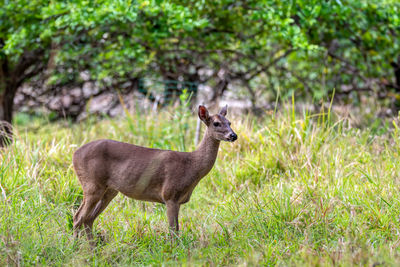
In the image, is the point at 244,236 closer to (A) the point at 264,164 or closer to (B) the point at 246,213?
(B) the point at 246,213

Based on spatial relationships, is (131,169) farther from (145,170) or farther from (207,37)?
(207,37)

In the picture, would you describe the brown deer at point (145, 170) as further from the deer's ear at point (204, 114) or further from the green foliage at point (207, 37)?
the green foliage at point (207, 37)

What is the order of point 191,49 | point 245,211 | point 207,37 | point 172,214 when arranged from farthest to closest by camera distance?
1. point 191,49
2. point 207,37
3. point 245,211
4. point 172,214

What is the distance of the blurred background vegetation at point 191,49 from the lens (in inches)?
288

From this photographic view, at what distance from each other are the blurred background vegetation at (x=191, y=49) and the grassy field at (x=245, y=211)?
1914 millimetres

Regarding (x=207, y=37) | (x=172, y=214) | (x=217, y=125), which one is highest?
(x=217, y=125)

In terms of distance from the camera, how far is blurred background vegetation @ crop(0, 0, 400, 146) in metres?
7.32

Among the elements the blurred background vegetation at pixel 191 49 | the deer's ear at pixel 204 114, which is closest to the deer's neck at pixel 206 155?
the deer's ear at pixel 204 114

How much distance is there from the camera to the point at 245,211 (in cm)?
442

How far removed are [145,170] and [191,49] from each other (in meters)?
5.22

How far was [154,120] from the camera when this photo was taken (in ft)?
24.5

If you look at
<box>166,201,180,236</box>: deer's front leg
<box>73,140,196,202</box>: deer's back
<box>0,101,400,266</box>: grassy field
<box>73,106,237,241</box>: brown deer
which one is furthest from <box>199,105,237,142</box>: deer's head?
<box>0,101,400,266</box>: grassy field

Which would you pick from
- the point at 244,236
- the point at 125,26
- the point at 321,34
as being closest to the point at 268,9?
the point at 321,34

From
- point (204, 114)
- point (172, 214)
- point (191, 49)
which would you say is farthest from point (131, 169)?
point (191, 49)
